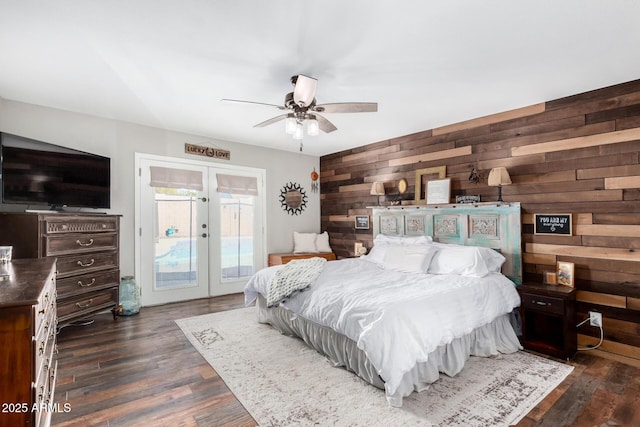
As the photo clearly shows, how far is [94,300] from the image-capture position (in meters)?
3.57

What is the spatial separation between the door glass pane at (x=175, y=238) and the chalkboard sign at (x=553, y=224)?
14.9 feet

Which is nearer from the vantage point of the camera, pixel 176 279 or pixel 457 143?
pixel 457 143

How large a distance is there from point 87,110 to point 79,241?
5.37 feet

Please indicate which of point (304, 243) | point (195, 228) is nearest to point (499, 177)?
point (304, 243)

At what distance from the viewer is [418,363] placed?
237 cm

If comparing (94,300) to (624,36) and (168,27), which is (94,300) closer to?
(168,27)

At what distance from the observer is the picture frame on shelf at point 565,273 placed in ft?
10.4

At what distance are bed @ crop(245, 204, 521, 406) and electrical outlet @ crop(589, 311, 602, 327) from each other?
0.65 metres

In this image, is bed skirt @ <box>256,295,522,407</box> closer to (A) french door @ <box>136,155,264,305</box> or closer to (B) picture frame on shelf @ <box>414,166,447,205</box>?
(B) picture frame on shelf @ <box>414,166,447,205</box>

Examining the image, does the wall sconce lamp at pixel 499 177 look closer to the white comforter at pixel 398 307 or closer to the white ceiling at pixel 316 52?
the white ceiling at pixel 316 52

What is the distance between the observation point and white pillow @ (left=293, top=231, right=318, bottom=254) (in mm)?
5945

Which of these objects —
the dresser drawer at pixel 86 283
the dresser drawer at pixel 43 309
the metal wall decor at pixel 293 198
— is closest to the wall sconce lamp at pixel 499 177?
the metal wall decor at pixel 293 198

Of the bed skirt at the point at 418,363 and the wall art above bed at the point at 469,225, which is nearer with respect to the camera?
the bed skirt at the point at 418,363

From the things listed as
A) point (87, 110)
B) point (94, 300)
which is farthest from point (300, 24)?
point (94, 300)
